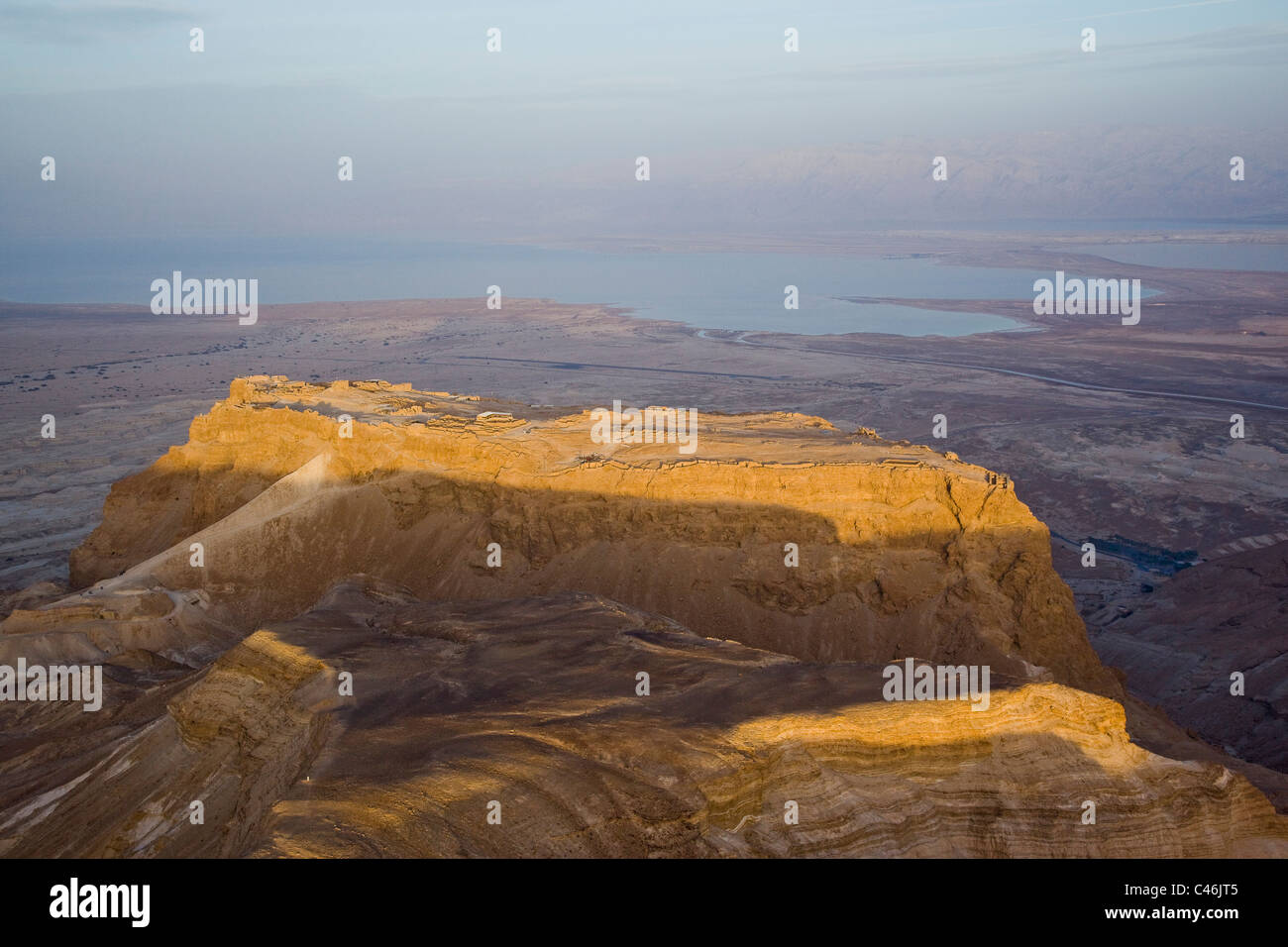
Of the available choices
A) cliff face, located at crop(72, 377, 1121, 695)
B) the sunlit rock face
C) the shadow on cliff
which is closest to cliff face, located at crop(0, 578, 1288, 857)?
the sunlit rock face

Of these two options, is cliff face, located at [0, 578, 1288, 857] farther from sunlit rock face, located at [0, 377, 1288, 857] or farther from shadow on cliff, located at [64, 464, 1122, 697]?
shadow on cliff, located at [64, 464, 1122, 697]

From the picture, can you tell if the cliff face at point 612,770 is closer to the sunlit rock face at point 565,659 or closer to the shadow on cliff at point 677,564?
the sunlit rock face at point 565,659

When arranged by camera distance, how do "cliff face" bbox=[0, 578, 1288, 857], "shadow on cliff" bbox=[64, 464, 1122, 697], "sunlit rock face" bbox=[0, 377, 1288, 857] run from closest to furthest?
"cliff face" bbox=[0, 578, 1288, 857], "sunlit rock face" bbox=[0, 377, 1288, 857], "shadow on cliff" bbox=[64, 464, 1122, 697]

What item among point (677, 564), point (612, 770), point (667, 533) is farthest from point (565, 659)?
point (667, 533)

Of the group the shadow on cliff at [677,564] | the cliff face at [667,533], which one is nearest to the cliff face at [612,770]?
the shadow on cliff at [677,564]

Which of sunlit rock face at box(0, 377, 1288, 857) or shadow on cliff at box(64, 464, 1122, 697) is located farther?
shadow on cliff at box(64, 464, 1122, 697)

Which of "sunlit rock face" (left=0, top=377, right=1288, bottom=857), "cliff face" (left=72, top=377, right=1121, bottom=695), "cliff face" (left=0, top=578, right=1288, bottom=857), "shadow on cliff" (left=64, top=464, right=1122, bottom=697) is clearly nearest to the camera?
"cliff face" (left=0, top=578, right=1288, bottom=857)
